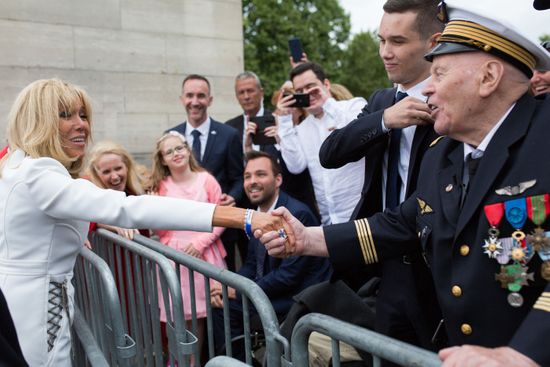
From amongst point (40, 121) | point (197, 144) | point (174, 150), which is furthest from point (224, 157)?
point (40, 121)

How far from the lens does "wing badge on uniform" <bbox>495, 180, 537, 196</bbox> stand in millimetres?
1626

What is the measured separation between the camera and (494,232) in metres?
1.67

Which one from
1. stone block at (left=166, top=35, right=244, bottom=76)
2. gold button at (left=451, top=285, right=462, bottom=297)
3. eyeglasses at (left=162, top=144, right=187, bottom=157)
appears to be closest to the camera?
gold button at (left=451, top=285, right=462, bottom=297)

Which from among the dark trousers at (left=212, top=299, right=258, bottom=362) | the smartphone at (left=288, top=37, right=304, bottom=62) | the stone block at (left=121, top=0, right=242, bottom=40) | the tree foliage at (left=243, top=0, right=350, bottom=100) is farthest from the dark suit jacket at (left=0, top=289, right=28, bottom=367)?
the tree foliage at (left=243, top=0, right=350, bottom=100)

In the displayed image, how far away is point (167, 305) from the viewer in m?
2.79

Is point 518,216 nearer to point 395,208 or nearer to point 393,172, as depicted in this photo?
point 395,208

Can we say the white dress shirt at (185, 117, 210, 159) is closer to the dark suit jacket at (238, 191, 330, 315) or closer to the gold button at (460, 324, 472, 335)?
the dark suit jacket at (238, 191, 330, 315)

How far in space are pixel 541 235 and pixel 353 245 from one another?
0.96 m

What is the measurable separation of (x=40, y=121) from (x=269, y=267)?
2121mm

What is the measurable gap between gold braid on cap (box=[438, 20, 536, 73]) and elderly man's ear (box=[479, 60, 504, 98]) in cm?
4

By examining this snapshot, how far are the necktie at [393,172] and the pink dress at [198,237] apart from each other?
208 cm

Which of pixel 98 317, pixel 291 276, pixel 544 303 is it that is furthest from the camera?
pixel 291 276

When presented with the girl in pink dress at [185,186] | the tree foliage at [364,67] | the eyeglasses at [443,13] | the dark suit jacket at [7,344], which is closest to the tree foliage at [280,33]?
the tree foliage at [364,67]

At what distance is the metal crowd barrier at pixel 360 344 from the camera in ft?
4.46
